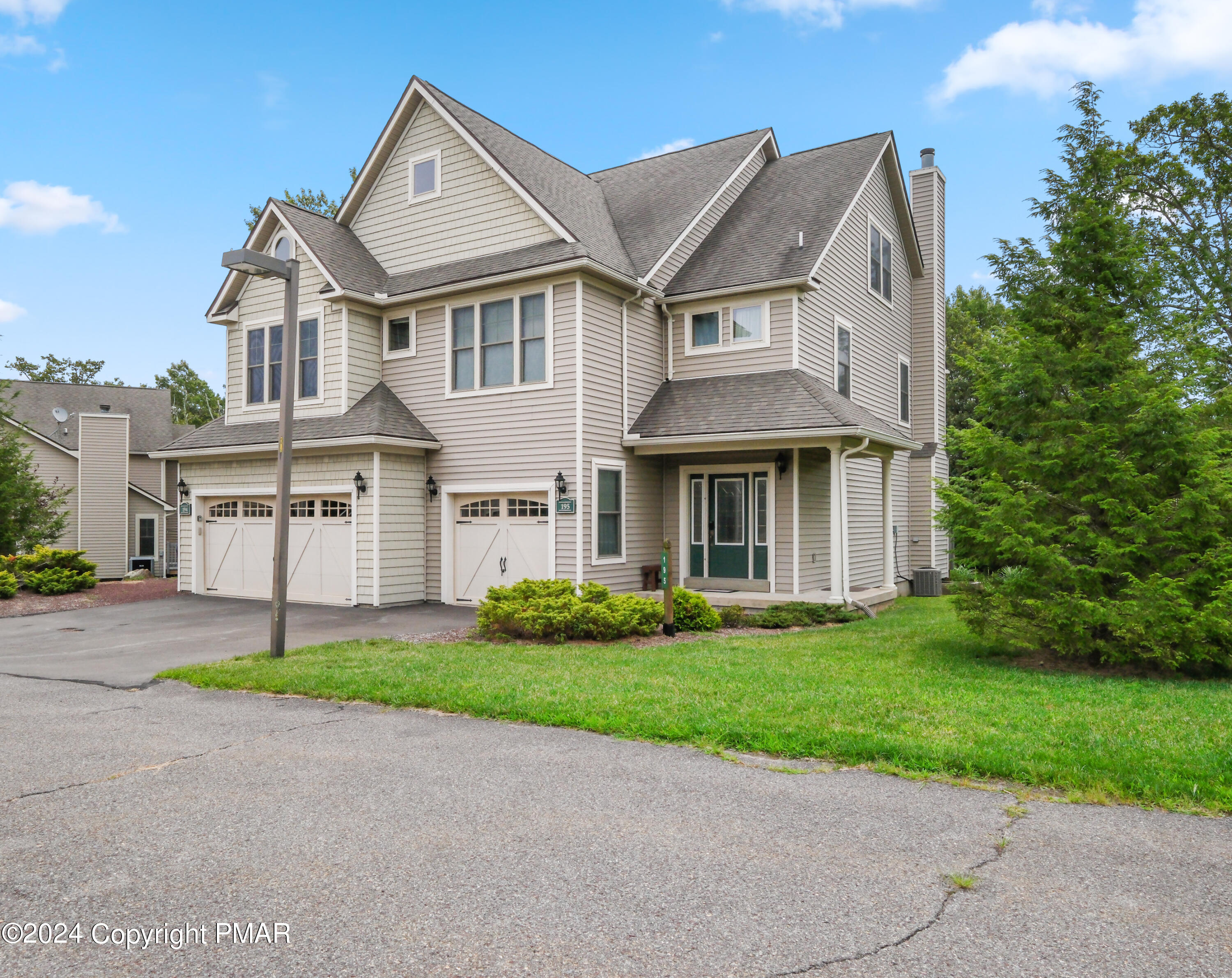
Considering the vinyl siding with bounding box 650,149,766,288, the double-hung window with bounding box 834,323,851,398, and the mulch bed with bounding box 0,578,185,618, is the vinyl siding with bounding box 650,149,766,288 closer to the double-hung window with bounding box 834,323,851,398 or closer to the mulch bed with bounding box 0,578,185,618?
the double-hung window with bounding box 834,323,851,398

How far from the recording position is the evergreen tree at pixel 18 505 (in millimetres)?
20672

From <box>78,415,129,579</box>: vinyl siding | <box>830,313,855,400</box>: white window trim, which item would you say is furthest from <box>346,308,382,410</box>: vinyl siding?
<box>78,415,129,579</box>: vinyl siding

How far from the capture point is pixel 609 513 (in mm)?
15289

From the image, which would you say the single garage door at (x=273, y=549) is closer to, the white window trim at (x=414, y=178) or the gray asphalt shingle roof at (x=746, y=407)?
the gray asphalt shingle roof at (x=746, y=407)

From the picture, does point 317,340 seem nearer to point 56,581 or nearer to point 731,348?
point 731,348

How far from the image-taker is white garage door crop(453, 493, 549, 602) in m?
15.3

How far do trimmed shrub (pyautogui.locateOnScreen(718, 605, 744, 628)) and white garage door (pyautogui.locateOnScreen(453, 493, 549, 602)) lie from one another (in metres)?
3.25

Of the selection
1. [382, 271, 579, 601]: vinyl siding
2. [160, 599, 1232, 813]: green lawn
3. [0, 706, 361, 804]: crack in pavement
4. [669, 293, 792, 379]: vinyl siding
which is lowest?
[0, 706, 361, 804]: crack in pavement

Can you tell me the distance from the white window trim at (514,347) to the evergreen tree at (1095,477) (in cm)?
735

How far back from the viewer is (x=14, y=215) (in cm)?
6906

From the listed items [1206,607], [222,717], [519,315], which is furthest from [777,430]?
[222,717]

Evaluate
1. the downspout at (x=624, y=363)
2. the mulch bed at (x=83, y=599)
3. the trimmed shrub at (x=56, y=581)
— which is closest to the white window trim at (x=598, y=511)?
the downspout at (x=624, y=363)

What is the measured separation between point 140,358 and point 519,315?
51953 millimetres

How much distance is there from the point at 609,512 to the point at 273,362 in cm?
811
